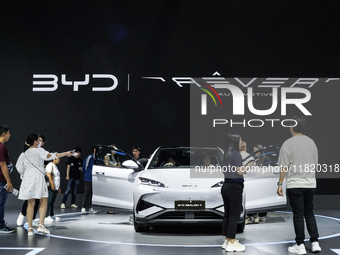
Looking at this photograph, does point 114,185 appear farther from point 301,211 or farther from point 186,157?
point 301,211

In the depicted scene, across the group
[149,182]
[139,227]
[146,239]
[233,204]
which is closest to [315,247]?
[233,204]

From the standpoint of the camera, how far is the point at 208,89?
10633 millimetres

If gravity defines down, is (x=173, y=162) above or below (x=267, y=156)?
below

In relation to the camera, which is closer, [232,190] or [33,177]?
Answer: [232,190]

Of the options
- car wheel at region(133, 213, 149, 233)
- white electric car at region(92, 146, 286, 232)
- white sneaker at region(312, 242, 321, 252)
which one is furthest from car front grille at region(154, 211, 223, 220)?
white sneaker at region(312, 242, 321, 252)

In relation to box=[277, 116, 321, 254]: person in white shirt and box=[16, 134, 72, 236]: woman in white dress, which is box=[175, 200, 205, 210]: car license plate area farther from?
box=[16, 134, 72, 236]: woman in white dress

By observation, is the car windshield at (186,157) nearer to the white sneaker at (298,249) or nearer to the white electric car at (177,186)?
the white electric car at (177,186)

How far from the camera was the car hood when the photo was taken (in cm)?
576

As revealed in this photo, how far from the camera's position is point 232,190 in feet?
15.9

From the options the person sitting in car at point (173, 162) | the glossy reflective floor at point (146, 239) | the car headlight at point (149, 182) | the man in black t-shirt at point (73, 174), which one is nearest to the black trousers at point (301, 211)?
the glossy reflective floor at point (146, 239)

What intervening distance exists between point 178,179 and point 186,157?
1.08m

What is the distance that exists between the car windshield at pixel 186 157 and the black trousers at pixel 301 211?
6.33ft

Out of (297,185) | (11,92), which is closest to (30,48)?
(11,92)

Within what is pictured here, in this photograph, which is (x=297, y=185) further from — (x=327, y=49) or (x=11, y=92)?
(x=11, y=92)
